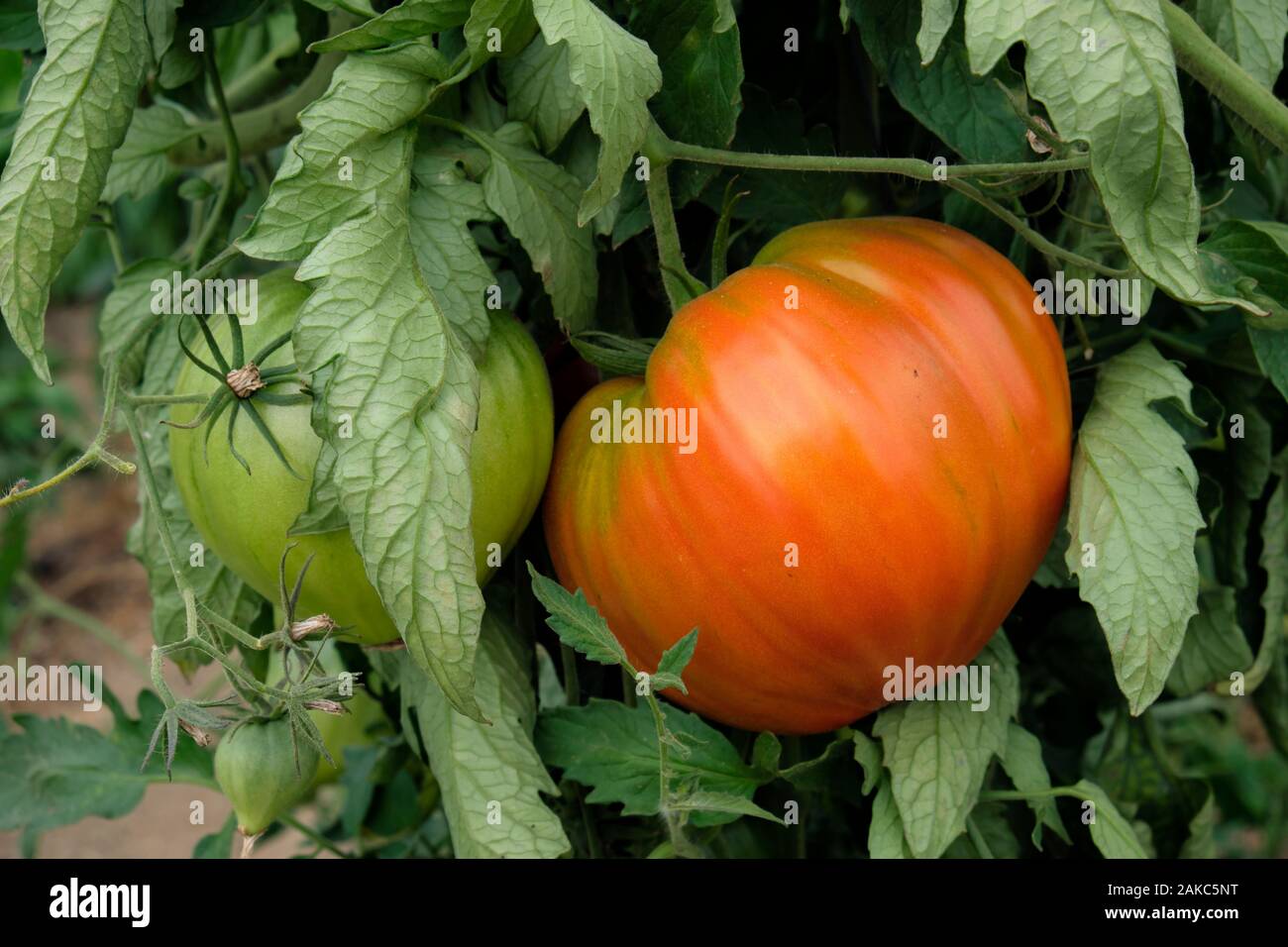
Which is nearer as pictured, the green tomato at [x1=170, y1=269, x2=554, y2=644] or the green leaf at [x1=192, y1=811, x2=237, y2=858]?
the green tomato at [x1=170, y1=269, x2=554, y2=644]

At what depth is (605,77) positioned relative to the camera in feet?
1.68

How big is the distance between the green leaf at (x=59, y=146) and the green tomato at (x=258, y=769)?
173 millimetres

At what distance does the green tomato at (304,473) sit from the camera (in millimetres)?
571

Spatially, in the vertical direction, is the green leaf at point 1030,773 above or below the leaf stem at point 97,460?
below

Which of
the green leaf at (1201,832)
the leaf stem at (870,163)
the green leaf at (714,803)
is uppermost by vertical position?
the leaf stem at (870,163)

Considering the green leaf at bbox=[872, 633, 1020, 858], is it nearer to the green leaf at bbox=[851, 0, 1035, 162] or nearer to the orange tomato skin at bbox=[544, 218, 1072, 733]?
the orange tomato skin at bbox=[544, 218, 1072, 733]

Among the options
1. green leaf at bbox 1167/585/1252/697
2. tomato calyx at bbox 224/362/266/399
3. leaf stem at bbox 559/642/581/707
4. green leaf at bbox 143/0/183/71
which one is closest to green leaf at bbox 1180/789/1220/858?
green leaf at bbox 1167/585/1252/697

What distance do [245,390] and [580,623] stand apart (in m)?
0.17

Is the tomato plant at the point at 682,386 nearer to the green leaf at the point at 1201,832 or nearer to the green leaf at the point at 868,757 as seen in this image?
the green leaf at the point at 868,757

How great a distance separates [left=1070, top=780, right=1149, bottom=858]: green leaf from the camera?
653mm

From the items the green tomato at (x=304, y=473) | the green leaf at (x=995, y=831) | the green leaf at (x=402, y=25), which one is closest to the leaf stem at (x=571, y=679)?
the green tomato at (x=304, y=473)

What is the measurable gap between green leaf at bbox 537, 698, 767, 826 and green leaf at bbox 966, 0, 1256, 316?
0.30 metres
